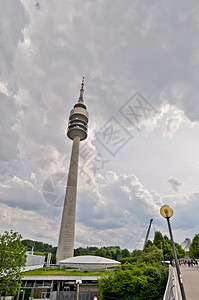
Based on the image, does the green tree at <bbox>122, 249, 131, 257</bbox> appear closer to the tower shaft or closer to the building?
the tower shaft

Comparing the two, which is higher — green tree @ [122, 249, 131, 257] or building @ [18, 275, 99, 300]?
green tree @ [122, 249, 131, 257]

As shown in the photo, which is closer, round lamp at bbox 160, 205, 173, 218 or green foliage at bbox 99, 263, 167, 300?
round lamp at bbox 160, 205, 173, 218

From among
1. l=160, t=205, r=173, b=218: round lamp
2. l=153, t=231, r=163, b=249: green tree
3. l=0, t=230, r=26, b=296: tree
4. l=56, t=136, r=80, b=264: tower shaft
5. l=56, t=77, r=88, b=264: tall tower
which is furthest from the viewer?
l=153, t=231, r=163, b=249: green tree

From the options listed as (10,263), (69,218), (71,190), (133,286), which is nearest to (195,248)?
(69,218)

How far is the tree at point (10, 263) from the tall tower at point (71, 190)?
37.0m

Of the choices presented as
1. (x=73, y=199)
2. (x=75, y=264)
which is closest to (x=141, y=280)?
(x=75, y=264)

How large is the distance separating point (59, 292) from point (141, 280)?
13.8 meters

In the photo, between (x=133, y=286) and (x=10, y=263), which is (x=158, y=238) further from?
(x=10, y=263)

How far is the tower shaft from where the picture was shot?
51.6 metres

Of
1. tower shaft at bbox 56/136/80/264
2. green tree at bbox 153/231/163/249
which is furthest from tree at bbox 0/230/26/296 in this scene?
green tree at bbox 153/231/163/249

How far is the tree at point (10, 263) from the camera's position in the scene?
15.8 metres

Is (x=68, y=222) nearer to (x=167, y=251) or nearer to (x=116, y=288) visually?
(x=167, y=251)

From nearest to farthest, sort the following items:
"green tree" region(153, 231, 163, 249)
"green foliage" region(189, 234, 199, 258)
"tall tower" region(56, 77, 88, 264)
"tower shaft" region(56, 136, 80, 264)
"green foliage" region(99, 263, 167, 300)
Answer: "green foliage" region(99, 263, 167, 300) < "green foliage" region(189, 234, 199, 258) < "tower shaft" region(56, 136, 80, 264) < "tall tower" region(56, 77, 88, 264) < "green tree" region(153, 231, 163, 249)

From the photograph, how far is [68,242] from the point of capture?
52.4 meters
